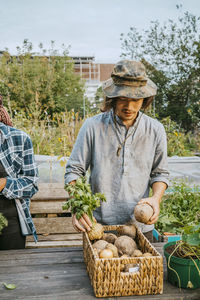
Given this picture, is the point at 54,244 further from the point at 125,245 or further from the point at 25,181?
the point at 125,245

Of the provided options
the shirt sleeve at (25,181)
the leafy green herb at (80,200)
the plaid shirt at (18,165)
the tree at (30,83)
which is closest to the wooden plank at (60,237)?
the plaid shirt at (18,165)

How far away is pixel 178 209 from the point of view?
362cm

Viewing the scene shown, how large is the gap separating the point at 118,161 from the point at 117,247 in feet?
1.79

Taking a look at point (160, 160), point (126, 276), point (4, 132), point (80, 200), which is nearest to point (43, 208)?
point (4, 132)

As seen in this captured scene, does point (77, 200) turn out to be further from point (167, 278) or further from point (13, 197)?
point (13, 197)

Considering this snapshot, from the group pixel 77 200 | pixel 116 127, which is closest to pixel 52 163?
pixel 116 127

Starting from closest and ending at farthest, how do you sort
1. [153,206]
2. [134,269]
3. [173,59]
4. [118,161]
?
[134,269] → [153,206] → [118,161] → [173,59]

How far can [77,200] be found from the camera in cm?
155

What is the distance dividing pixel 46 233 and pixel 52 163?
3.34 feet

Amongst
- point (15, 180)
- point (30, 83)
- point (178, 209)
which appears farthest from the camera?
point (30, 83)

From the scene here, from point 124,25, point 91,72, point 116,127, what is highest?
point 124,25

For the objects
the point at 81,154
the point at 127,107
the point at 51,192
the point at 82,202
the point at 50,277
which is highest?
the point at 127,107

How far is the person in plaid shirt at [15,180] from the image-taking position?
221 cm

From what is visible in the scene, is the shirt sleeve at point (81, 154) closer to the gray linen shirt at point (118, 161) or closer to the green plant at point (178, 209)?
the gray linen shirt at point (118, 161)
